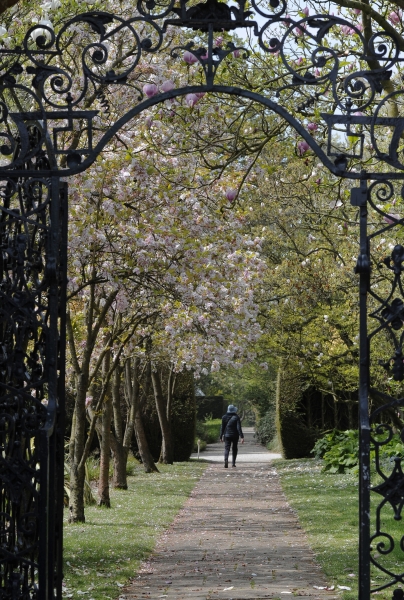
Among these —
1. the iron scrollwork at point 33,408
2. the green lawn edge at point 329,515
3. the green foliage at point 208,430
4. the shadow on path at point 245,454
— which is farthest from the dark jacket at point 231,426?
the iron scrollwork at point 33,408

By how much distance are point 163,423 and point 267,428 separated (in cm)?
1115

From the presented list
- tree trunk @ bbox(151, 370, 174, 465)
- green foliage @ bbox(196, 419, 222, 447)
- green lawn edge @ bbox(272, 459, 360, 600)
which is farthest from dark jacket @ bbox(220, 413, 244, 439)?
green foliage @ bbox(196, 419, 222, 447)

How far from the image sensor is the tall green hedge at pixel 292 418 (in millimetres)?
26219

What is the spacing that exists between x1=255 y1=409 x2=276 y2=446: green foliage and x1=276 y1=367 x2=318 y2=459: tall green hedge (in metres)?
5.07

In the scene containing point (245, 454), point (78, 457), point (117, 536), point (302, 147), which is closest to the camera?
point (302, 147)

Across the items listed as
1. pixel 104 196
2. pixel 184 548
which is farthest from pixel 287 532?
pixel 104 196

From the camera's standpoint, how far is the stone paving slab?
8.43 m

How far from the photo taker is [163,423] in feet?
83.3

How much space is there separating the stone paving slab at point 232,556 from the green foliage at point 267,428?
53.0 feet

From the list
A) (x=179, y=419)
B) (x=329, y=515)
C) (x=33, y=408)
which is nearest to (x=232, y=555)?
(x=329, y=515)

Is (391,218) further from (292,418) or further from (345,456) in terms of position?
(292,418)

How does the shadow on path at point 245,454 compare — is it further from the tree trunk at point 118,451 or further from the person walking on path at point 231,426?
the tree trunk at point 118,451

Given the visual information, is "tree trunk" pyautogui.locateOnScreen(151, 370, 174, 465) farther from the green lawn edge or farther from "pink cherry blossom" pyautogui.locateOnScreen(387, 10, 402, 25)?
"pink cherry blossom" pyautogui.locateOnScreen(387, 10, 402, 25)

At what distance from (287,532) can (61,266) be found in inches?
321
